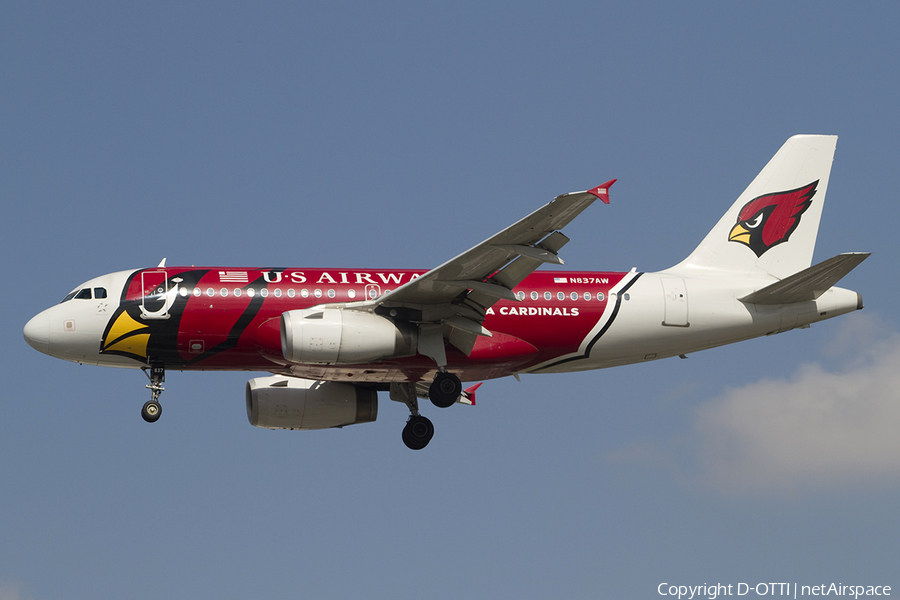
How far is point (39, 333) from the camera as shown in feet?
99.0

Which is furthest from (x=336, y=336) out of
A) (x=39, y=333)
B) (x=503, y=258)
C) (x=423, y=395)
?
(x=39, y=333)

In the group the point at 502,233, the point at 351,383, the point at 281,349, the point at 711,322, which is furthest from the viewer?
the point at 351,383

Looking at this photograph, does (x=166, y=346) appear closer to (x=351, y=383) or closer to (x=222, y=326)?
(x=222, y=326)

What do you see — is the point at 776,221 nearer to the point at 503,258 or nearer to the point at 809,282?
the point at 809,282

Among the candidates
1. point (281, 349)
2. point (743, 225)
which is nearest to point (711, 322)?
point (743, 225)

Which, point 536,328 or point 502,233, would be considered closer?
point 502,233

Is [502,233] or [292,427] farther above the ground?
[502,233]

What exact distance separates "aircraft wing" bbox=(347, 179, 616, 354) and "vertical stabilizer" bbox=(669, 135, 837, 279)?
25.1ft

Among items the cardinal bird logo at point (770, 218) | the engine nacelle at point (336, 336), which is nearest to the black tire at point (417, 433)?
the engine nacelle at point (336, 336)

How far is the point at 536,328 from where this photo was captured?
3162 centimetres

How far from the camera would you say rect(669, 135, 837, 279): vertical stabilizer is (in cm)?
3462

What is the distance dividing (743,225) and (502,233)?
468 inches

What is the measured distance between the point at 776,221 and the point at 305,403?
605 inches

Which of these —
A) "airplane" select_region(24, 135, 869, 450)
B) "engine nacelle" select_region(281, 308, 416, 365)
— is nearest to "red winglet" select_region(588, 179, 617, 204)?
"airplane" select_region(24, 135, 869, 450)
